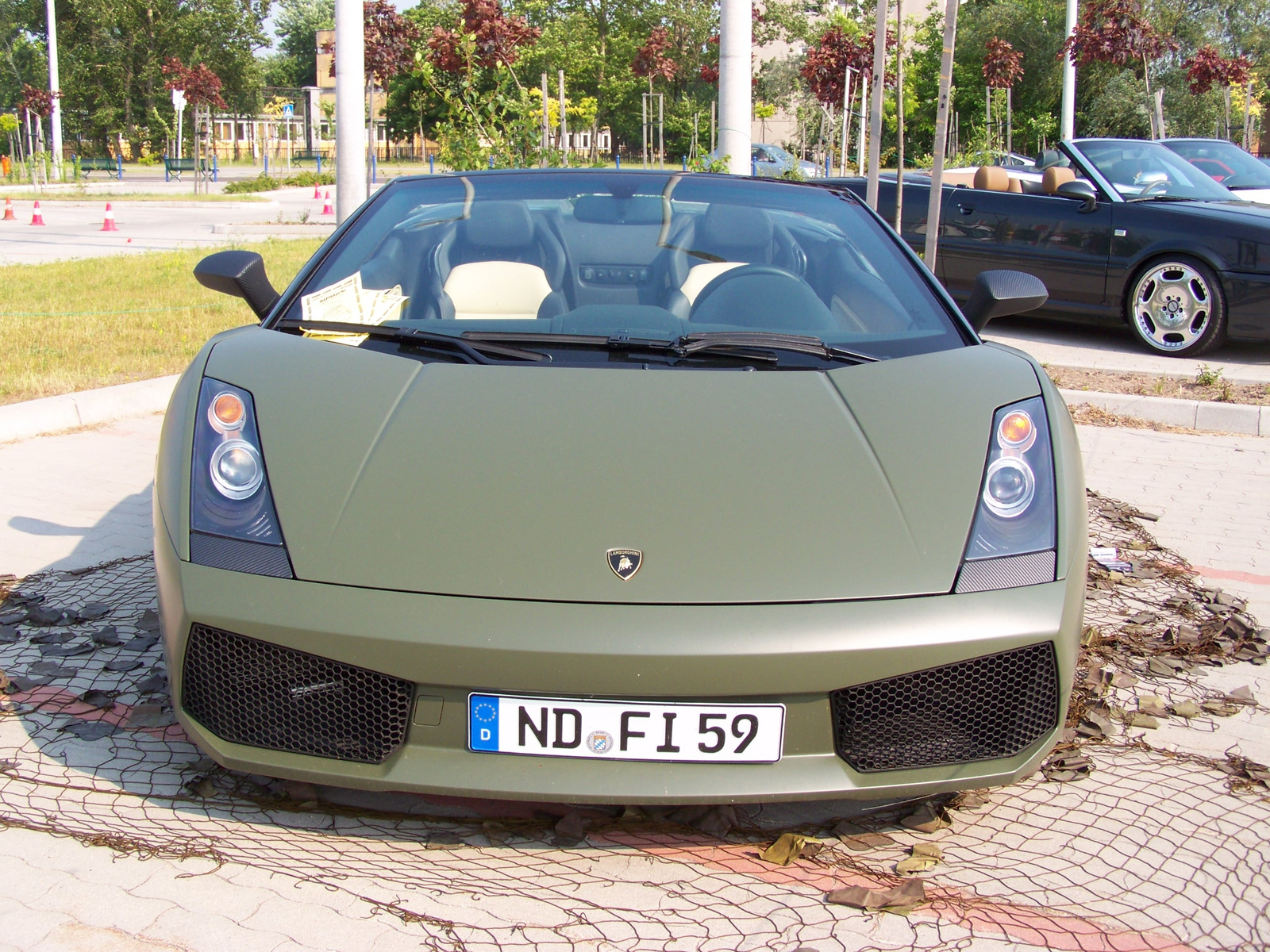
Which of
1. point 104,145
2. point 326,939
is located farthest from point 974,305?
point 104,145

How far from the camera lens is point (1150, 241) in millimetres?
8320

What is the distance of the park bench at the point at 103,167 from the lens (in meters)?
43.7

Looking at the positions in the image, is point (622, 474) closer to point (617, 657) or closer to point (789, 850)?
point (617, 657)

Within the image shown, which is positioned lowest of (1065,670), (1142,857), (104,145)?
(1142,857)

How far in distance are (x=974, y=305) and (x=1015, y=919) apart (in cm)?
187

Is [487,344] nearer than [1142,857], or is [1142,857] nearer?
[1142,857]

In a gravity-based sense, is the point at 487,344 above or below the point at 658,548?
above

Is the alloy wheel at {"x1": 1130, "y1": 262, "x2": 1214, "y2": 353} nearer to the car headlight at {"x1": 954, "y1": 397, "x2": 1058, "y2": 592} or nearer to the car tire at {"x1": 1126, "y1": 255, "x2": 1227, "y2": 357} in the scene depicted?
the car tire at {"x1": 1126, "y1": 255, "x2": 1227, "y2": 357}

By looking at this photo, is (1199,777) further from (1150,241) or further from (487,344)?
(1150,241)

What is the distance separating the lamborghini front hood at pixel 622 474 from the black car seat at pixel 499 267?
53cm

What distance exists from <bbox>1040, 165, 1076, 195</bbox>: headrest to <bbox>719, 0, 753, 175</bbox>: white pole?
2296 millimetres

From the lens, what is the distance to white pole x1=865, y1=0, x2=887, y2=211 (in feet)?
27.5

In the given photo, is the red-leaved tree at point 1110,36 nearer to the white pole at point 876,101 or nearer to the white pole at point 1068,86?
the white pole at point 1068,86

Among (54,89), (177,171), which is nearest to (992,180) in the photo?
(54,89)
